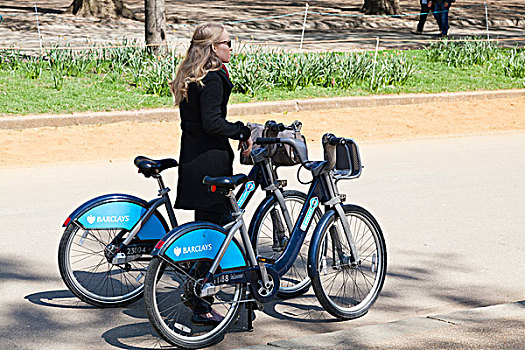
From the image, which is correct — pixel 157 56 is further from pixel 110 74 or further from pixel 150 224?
pixel 150 224

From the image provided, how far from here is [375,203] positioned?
8.68 m

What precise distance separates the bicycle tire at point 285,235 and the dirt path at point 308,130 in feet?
17.8

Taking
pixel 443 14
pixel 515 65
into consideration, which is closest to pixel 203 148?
pixel 515 65

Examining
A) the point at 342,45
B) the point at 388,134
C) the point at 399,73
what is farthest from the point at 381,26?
the point at 388,134

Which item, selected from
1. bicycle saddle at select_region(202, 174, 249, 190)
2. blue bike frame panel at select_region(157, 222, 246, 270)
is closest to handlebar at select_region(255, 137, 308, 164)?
bicycle saddle at select_region(202, 174, 249, 190)

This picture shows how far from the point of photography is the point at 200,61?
489 cm

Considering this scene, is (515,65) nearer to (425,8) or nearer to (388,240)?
(425,8)

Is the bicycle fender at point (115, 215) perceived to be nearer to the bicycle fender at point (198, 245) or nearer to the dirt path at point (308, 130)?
the bicycle fender at point (198, 245)

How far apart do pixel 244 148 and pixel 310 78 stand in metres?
10.9

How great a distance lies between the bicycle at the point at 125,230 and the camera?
5.29 metres

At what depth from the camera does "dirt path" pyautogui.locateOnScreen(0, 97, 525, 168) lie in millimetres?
11266

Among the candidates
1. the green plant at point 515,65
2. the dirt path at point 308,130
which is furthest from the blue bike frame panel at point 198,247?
the green plant at point 515,65

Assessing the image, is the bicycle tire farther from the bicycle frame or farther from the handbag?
the handbag

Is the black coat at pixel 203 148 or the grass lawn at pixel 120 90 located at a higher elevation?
the black coat at pixel 203 148
